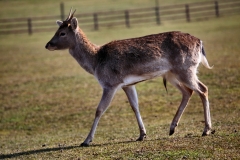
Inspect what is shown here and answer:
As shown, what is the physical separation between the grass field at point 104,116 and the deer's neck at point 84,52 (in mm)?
1759

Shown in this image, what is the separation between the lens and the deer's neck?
12.0m

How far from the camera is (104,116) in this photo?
1650cm

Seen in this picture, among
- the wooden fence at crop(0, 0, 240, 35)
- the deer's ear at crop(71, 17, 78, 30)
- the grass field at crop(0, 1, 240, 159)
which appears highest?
the deer's ear at crop(71, 17, 78, 30)

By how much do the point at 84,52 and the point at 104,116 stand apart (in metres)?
4.66

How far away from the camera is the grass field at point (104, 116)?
392 inches

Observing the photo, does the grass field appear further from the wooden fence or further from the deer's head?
the wooden fence

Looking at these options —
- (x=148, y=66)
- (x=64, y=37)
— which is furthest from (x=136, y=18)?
(x=148, y=66)

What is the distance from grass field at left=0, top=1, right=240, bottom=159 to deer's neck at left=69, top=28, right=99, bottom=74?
1759 mm

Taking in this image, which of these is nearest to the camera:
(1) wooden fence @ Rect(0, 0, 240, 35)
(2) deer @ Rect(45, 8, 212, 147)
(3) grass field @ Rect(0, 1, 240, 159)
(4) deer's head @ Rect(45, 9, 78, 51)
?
(3) grass field @ Rect(0, 1, 240, 159)

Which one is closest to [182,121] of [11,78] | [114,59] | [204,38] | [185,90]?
[185,90]

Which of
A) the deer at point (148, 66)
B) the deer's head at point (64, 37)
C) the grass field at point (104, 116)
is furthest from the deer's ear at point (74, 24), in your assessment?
the grass field at point (104, 116)

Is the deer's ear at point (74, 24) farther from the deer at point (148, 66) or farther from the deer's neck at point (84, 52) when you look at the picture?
the deer at point (148, 66)

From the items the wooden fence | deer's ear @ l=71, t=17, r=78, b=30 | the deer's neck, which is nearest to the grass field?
the deer's neck

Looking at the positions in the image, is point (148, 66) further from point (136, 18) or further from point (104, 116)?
point (136, 18)
